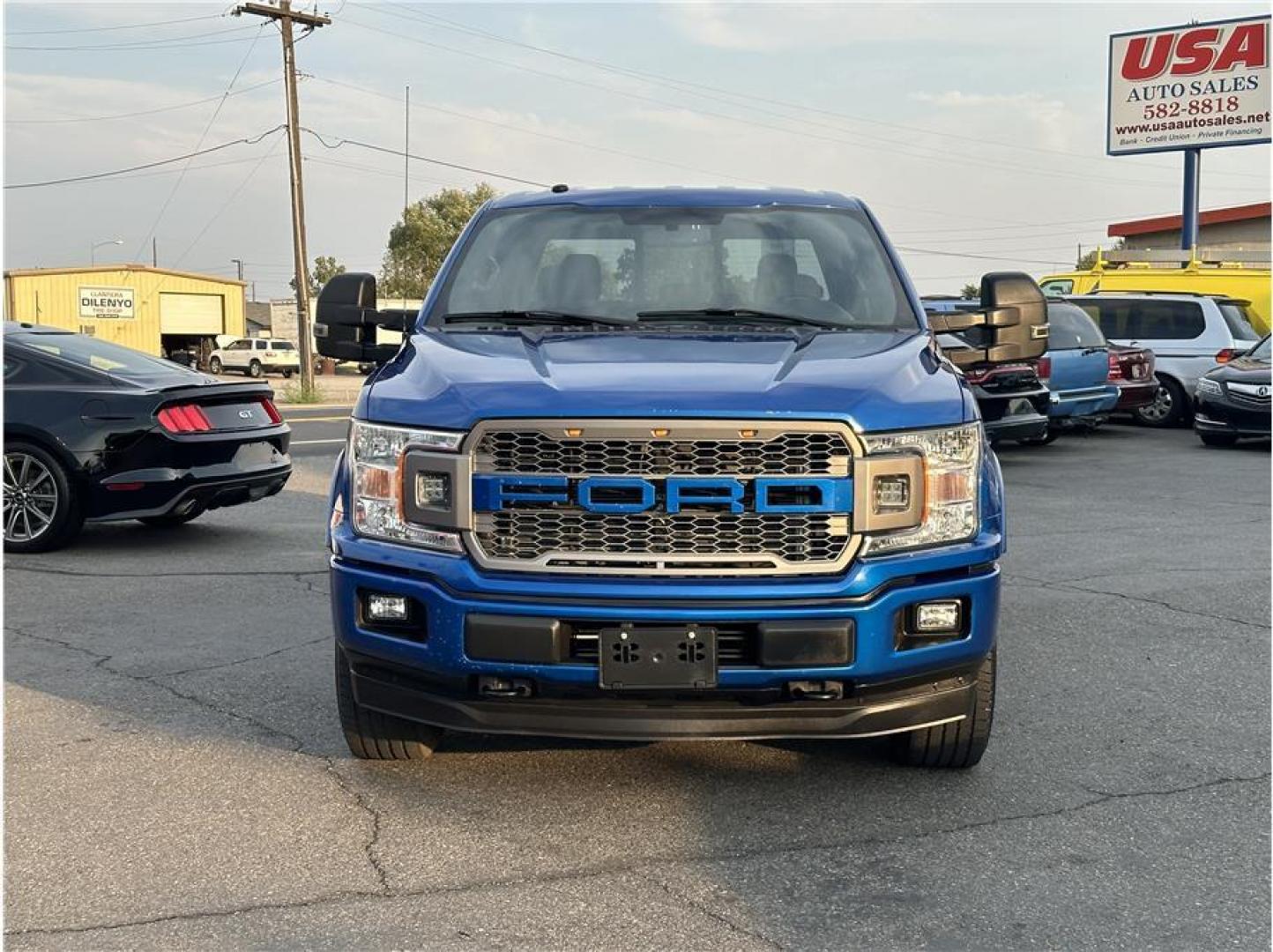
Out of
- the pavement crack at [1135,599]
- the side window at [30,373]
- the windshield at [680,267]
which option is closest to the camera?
the windshield at [680,267]

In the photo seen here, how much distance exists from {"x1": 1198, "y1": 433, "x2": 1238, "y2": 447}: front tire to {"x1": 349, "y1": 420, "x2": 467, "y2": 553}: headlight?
1448 cm

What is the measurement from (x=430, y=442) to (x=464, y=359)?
1.56 ft

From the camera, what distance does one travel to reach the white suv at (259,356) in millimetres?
56812

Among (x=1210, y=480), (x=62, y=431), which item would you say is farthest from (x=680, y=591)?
(x=1210, y=480)

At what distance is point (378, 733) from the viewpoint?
15.0 feet

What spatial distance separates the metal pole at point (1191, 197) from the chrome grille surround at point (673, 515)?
29.0 metres

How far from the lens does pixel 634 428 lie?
390 cm

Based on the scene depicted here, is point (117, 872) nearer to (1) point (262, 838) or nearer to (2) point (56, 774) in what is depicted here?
(1) point (262, 838)

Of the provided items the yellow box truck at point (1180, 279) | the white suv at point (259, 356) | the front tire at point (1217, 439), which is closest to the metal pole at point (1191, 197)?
the yellow box truck at point (1180, 279)

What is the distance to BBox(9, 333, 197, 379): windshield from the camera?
907 centimetres

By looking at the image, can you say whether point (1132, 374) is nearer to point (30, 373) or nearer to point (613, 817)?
point (30, 373)

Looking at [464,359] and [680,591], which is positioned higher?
[464,359]

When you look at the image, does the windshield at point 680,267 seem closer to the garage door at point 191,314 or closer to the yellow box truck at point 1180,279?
the yellow box truck at point 1180,279

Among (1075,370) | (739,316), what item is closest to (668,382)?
(739,316)
